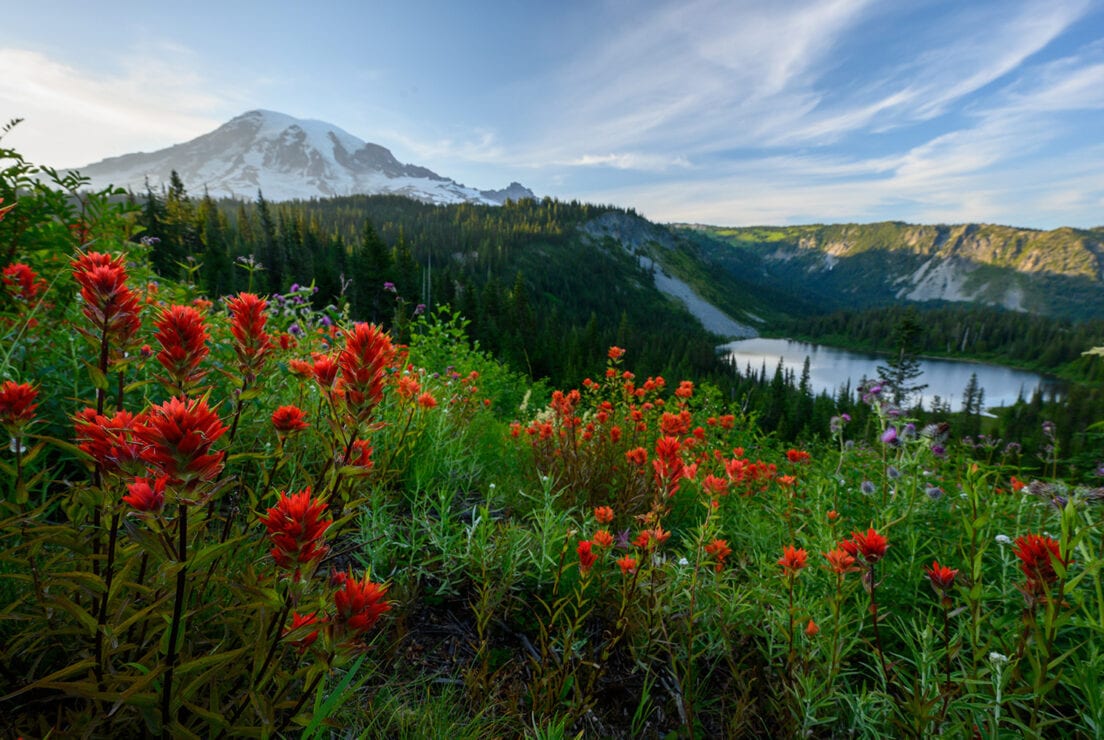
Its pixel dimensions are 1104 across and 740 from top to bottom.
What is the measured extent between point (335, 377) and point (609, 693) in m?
2.07

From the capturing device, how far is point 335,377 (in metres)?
1.73

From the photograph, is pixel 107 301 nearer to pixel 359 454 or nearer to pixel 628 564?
pixel 359 454

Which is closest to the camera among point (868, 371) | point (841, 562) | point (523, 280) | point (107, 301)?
point (107, 301)

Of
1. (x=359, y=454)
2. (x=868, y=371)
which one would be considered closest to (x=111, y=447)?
(x=359, y=454)

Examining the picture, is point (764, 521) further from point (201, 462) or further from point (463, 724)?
point (201, 462)

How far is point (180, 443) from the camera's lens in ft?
3.01

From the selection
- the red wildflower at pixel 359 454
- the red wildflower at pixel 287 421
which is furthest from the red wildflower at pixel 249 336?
the red wildflower at pixel 359 454

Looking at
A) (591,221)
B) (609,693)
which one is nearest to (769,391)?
(609,693)

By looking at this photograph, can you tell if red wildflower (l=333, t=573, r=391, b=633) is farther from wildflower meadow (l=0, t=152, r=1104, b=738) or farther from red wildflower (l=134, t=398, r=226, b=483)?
red wildflower (l=134, t=398, r=226, b=483)

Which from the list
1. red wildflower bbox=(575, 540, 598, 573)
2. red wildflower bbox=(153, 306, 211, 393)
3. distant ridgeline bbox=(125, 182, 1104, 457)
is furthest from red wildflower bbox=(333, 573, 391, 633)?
distant ridgeline bbox=(125, 182, 1104, 457)

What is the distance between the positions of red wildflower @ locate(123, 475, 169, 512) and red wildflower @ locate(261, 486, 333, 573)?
0.20 metres

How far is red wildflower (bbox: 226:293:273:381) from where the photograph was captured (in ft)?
5.04

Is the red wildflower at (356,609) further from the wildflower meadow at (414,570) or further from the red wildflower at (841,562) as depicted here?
the red wildflower at (841,562)

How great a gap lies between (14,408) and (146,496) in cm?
67
